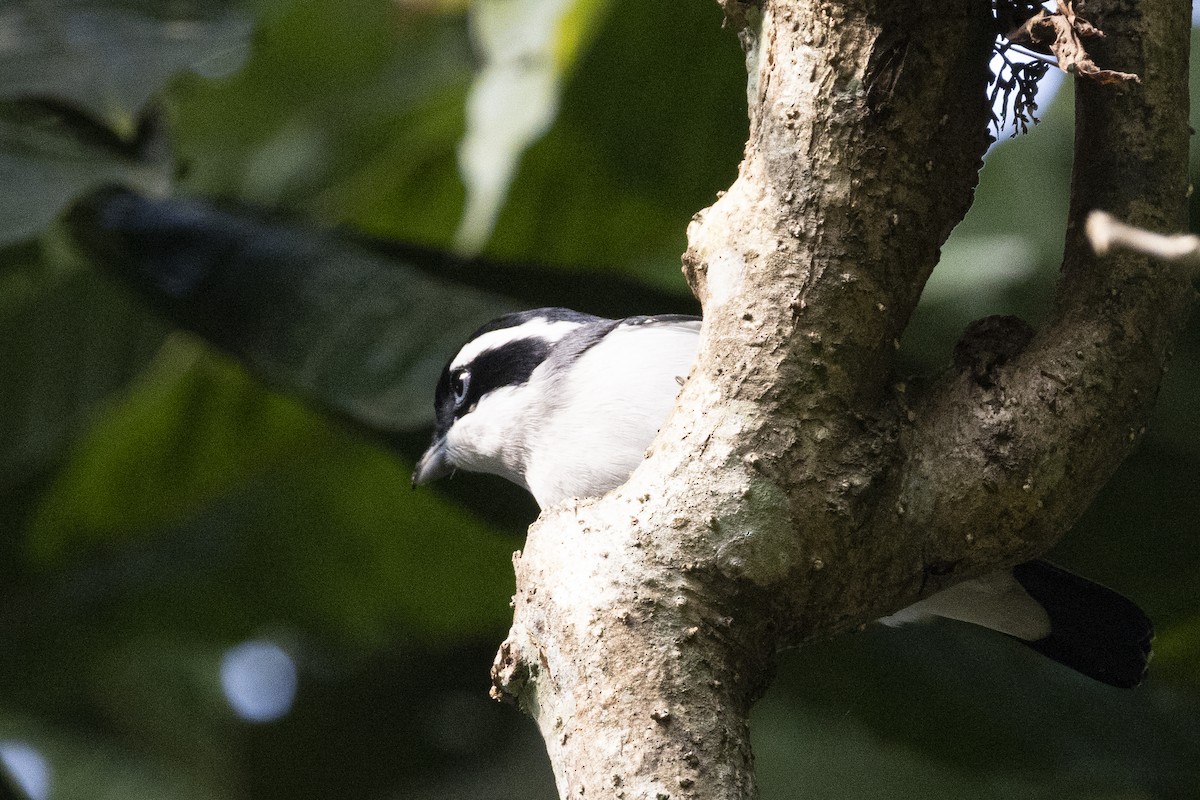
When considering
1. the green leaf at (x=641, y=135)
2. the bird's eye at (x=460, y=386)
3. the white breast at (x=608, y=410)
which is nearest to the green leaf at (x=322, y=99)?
the green leaf at (x=641, y=135)

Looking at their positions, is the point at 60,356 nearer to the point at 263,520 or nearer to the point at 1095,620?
the point at 263,520

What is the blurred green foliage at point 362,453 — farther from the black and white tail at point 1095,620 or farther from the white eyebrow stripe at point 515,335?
the black and white tail at point 1095,620

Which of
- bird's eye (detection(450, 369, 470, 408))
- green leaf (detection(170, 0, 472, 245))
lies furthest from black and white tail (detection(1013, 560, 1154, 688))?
green leaf (detection(170, 0, 472, 245))

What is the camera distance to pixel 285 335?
9.77ft

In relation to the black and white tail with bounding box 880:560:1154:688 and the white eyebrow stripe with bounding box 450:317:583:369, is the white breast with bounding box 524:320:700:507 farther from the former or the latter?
the black and white tail with bounding box 880:560:1154:688

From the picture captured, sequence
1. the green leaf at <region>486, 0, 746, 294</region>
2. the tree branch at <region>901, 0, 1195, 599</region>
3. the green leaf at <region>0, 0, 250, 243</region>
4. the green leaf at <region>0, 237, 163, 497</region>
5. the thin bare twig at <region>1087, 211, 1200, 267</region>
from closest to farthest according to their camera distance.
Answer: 1. the thin bare twig at <region>1087, 211, 1200, 267</region>
2. the tree branch at <region>901, 0, 1195, 599</region>
3. the green leaf at <region>0, 0, 250, 243</region>
4. the green leaf at <region>486, 0, 746, 294</region>
5. the green leaf at <region>0, 237, 163, 497</region>

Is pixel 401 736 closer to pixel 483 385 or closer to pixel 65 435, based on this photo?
pixel 65 435

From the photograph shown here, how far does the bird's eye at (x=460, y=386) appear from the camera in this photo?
2.82m

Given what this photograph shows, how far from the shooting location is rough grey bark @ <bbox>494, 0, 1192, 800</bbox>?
1606mm

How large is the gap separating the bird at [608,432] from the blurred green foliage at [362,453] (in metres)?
0.16

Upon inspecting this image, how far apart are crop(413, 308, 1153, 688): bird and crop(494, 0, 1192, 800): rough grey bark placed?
612 mm

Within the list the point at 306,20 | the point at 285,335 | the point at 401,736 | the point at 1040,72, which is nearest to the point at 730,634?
the point at 1040,72

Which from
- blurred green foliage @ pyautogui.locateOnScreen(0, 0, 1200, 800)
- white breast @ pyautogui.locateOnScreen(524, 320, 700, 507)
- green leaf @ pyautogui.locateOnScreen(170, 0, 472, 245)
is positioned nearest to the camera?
white breast @ pyautogui.locateOnScreen(524, 320, 700, 507)

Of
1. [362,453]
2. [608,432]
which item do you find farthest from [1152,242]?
[362,453]
